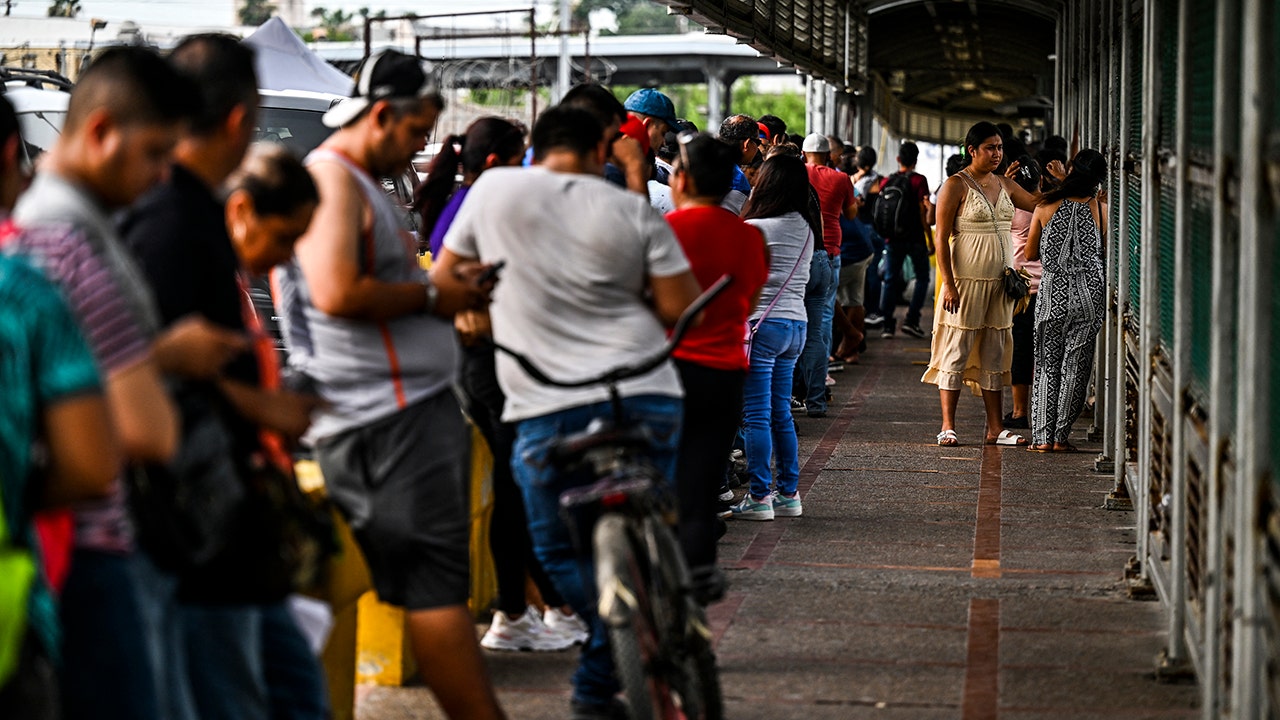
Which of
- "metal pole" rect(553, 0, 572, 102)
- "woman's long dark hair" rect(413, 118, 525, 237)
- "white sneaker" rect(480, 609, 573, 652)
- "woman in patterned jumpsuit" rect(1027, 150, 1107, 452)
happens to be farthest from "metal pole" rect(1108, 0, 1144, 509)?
"metal pole" rect(553, 0, 572, 102)

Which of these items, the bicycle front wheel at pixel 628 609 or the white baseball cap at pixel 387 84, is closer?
the bicycle front wheel at pixel 628 609

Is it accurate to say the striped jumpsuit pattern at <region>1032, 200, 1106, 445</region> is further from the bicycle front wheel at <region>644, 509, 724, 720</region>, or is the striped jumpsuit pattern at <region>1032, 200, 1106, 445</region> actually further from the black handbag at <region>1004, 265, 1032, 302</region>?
the bicycle front wheel at <region>644, 509, 724, 720</region>

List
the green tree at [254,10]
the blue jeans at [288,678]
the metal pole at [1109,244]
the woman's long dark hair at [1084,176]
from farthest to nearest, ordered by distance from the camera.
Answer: the green tree at [254,10], the woman's long dark hair at [1084,176], the metal pole at [1109,244], the blue jeans at [288,678]

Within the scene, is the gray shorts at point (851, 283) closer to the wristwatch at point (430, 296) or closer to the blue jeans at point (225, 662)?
the wristwatch at point (430, 296)

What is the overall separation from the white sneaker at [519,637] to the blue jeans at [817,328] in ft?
17.9

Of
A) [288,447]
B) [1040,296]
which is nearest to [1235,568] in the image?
[288,447]

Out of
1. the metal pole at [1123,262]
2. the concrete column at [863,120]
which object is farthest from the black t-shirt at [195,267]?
the concrete column at [863,120]

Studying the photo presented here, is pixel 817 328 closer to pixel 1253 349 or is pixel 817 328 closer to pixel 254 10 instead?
pixel 1253 349

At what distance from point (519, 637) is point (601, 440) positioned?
1.86 metres

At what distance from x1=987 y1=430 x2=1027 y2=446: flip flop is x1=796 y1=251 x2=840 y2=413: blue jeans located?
1300 mm

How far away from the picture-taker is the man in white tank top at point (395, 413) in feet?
14.3

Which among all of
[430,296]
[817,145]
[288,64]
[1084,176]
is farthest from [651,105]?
[288,64]

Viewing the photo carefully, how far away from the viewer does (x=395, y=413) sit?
14.4 ft

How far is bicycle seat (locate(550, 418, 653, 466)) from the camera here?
4.44 metres
